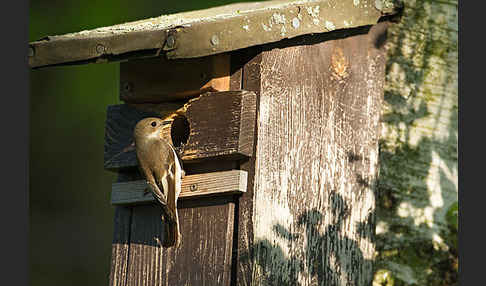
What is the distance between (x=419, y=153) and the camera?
5.92 m

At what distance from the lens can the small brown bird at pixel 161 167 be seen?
16.3 feet

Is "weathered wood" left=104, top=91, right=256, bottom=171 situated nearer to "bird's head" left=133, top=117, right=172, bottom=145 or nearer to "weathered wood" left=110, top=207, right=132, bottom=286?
"bird's head" left=133, top=117, right=172, bottom=145

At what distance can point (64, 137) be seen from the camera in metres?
12.0

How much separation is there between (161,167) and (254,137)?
500 mm

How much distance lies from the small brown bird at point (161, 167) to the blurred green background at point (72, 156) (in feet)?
21.0

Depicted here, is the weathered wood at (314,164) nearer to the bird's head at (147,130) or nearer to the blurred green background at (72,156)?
the bird's head at (147,130)

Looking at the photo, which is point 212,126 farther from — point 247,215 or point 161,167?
point 247,215

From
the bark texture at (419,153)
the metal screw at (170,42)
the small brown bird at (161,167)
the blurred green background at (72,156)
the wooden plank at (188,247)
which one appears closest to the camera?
the metal screw at (170,42)

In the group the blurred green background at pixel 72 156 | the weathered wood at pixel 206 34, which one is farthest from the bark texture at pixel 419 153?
the blurred green background at pixel 72 156

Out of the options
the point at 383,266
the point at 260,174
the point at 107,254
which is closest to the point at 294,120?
the point at 260,174

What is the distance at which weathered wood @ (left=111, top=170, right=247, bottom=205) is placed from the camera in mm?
4820

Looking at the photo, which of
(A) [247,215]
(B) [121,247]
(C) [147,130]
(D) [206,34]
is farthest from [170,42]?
(B) [121,247]

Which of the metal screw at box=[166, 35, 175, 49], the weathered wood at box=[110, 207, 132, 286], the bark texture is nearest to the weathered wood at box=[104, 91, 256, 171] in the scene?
the weathered wood at box=[110, 207, 132, 286]

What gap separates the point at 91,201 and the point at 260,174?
7.21 m
